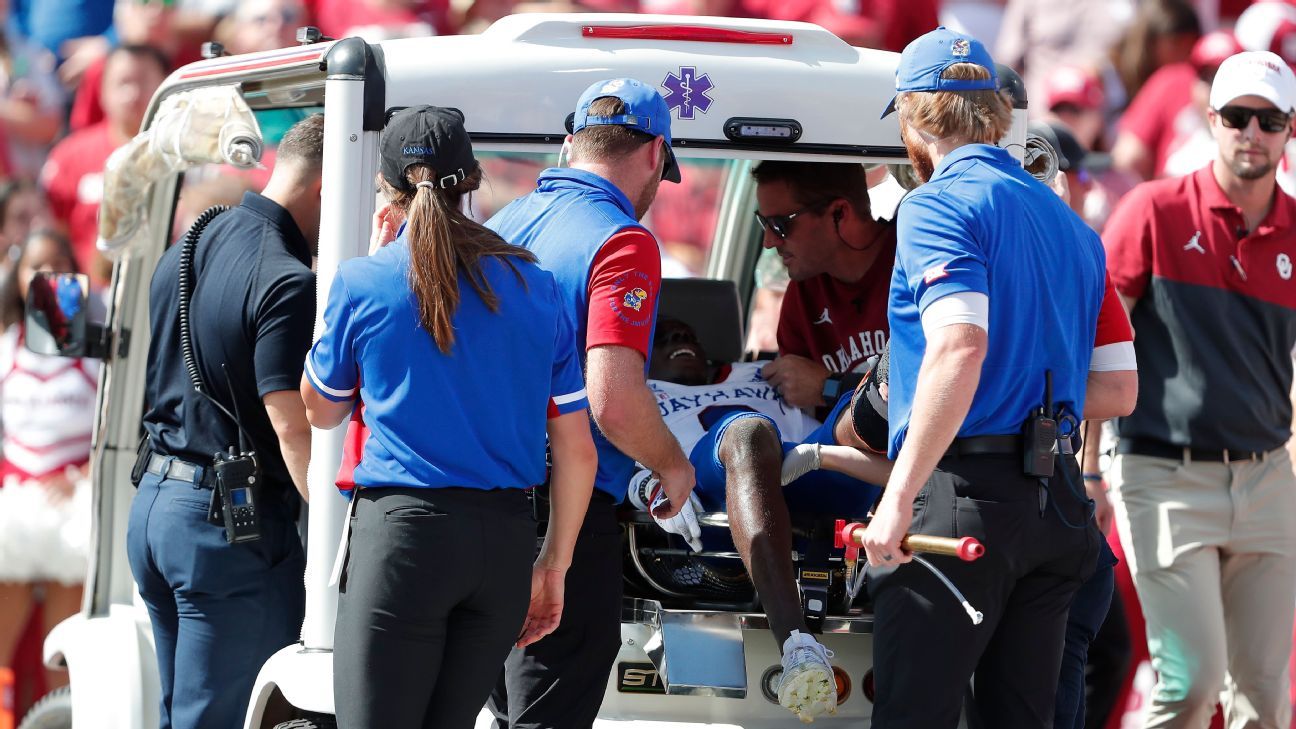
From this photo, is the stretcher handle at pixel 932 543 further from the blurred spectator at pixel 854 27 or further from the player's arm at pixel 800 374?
the blurred spectator at pixel 854 27

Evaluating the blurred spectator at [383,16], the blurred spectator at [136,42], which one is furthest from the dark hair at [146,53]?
the blurred spectator at [383,16]

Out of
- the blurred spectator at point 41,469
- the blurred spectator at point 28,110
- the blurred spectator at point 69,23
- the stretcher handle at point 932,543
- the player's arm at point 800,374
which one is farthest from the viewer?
the blurred spectator at point 69,23

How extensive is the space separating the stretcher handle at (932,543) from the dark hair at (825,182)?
1.78m

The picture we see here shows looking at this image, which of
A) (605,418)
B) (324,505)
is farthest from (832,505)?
(324,505)

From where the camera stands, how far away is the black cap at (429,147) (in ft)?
12.5

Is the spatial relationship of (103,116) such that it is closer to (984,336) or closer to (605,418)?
(605,418)

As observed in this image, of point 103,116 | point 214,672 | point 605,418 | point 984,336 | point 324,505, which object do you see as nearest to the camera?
point 984,336

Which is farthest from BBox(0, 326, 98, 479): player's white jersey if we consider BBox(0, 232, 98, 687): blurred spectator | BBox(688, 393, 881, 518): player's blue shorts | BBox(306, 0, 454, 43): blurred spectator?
BBox(688, 393, 881, 518): player's blue shorts

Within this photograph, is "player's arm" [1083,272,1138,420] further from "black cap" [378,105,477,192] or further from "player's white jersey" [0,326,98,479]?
"player's white jersey" [0,326,98,479]

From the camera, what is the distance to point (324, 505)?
4.35 m

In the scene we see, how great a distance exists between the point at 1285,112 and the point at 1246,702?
2015mm

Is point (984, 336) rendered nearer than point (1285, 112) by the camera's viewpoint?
Yes

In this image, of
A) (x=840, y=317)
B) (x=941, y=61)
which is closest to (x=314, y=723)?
(x=840, y=317)

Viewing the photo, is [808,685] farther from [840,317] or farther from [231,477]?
[231,477]
